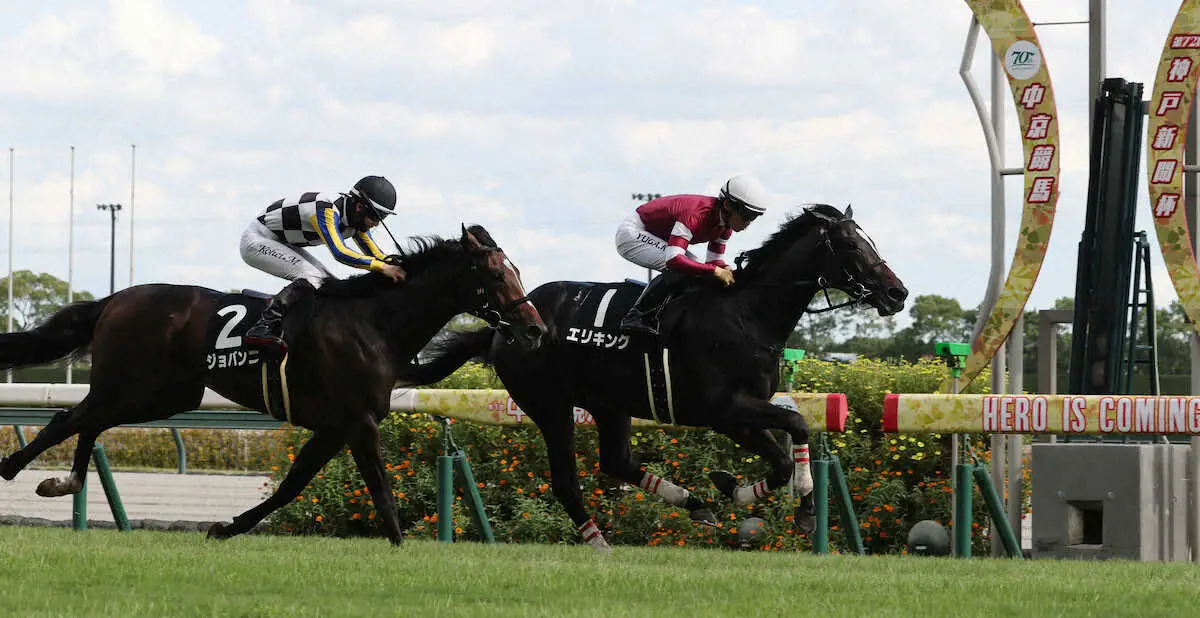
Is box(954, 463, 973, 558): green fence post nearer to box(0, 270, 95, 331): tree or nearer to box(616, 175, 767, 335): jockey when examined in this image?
box(616, 175, 767, 335): jockey

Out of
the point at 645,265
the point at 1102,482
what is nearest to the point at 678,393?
the point at 645,265

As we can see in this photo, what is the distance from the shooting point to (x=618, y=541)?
9.12m

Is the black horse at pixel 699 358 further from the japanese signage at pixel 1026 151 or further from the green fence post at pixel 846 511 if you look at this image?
the japanese signage at pixel 1026 151

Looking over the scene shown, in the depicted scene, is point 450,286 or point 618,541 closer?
point 450,286

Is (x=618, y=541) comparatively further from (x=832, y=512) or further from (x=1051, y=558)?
(x=1051, y=558)

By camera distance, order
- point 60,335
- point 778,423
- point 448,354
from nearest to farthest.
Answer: point 778,423, point 60,335, point 448,354

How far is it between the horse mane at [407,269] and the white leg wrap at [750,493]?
172 cm

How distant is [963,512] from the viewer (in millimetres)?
7867

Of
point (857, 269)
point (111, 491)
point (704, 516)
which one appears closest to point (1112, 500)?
point (857, 269)

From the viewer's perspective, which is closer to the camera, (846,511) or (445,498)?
(846,511)

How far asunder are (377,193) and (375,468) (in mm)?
1294

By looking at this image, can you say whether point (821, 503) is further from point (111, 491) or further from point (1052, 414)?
point (111, 491)

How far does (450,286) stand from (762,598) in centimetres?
251

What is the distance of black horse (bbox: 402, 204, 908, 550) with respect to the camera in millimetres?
7289
